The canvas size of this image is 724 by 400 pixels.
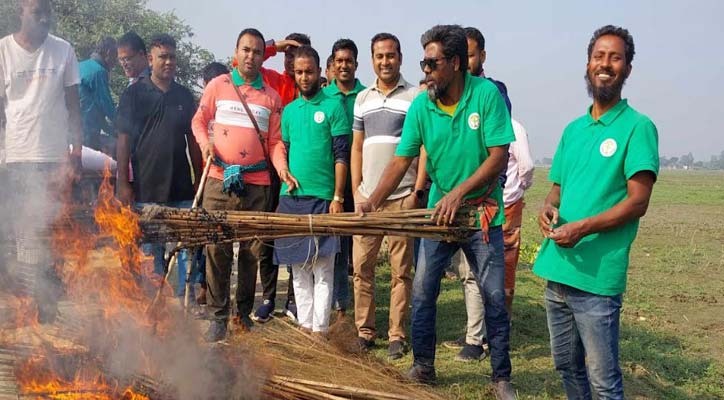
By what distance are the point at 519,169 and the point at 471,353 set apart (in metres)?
1.75

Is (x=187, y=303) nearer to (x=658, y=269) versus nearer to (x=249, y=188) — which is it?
(x=249, y=188)

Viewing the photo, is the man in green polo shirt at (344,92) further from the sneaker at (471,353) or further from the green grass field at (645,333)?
the sneaker at (471,353)

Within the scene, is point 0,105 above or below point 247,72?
below

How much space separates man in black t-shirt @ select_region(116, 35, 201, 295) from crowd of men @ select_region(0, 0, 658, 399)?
13 millimetres

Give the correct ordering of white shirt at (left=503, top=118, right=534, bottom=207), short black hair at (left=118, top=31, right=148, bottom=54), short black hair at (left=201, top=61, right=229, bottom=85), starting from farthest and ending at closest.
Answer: short black hair at (left=201, top=61, right=229, bottom=85), short black hair at (left=118, top=31, right=148, bottom=54), white shirt at (left=503, top=118, right=534, bottom=207)

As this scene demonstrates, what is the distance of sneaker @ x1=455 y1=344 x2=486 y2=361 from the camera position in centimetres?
511

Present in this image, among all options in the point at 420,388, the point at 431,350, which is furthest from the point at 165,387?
the point at 431,350

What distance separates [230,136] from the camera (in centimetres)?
519

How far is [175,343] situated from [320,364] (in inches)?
37.4

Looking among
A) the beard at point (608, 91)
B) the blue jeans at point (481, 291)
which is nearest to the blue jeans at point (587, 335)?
the blue jeans at point (481, 291)

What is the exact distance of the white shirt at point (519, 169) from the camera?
18.4 ft

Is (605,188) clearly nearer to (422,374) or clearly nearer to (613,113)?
(613,113)

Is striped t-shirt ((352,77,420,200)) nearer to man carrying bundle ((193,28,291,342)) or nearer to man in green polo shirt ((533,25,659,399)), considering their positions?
man carrying bundle ((193,28,291,342))

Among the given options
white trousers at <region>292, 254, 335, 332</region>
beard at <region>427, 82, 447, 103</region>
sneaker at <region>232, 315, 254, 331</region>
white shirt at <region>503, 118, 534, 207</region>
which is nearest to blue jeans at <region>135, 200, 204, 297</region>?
sneaker at <region>232, 315, 254, 331</region>
